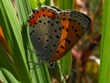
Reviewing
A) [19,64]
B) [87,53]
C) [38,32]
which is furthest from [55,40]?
[87,53]

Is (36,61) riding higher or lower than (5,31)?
lower

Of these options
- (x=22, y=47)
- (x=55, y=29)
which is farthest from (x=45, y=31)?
(x=22, y=47)

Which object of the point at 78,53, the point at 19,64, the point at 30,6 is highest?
the point at 30,6

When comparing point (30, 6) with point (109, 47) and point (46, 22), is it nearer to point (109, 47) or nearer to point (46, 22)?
point (46, 22)

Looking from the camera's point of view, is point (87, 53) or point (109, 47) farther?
point (87, 53)
